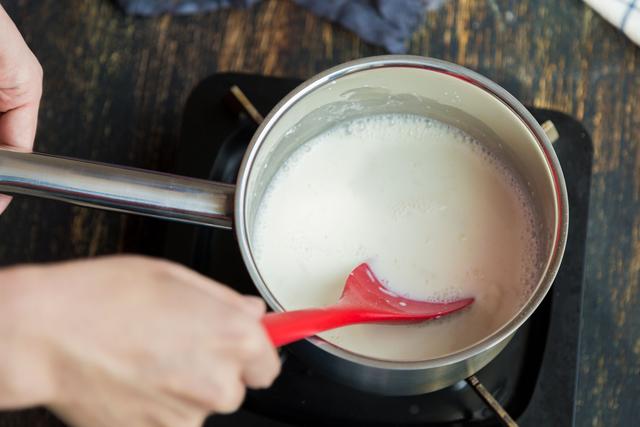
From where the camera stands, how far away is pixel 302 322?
1.17 ft

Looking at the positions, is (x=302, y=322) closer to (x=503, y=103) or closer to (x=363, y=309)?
(x=363, y=309)

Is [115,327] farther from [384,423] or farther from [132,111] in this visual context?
[132,111]

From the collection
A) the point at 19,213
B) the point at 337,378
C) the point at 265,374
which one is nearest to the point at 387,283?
the point at 337,378

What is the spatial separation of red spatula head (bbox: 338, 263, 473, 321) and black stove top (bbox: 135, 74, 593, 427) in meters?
Result: 0.08

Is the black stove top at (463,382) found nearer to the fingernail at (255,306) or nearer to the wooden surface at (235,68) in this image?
the wooden surface at (235,68)

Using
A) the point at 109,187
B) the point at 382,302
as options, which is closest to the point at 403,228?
the point at 382,302

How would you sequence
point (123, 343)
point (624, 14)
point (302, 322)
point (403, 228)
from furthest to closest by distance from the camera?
point (624, 14), point (403, 228), point (302, 322), point (123, 343)

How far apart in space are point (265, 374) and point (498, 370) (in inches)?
10.6

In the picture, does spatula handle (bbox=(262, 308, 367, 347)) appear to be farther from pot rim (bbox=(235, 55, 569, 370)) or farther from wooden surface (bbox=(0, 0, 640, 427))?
wooden surface (bbox=(0, 0, 640, 427))

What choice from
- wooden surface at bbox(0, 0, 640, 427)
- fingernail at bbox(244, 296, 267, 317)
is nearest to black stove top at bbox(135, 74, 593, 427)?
wooden surface at bbox(0, 0, 640, 427)

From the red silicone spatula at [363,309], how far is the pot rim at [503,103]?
0.06ft

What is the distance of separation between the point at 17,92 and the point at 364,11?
0.29 m

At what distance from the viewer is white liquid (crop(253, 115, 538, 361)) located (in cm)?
47

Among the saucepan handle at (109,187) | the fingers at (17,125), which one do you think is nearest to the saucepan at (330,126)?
the saucepan handle at (109,187)
